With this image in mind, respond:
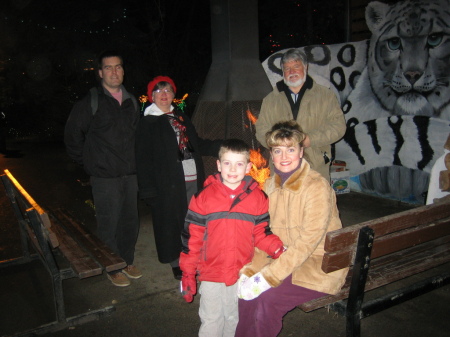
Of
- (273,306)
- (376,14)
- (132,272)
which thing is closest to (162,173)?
(132,272)

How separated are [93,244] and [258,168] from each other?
2.29m

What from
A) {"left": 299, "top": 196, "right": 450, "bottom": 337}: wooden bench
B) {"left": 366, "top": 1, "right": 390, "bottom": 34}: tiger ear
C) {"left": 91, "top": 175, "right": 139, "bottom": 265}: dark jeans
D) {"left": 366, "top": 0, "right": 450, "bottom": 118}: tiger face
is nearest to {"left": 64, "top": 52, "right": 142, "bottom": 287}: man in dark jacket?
{"left": 91, "top": 175, "right": 139, "bottom": 265}: dark jeans

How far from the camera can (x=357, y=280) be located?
2479 mm

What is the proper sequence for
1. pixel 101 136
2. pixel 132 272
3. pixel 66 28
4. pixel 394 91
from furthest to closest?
pixel 66 28, pixel 394 91, pixel 132 272, pixel 101 136

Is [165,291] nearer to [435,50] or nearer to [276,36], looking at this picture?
[435,50]

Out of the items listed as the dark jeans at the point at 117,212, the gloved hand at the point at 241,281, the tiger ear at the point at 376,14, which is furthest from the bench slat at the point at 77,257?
the tiger ear at the point at 376,14

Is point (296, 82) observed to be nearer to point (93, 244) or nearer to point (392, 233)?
point (392, 233)

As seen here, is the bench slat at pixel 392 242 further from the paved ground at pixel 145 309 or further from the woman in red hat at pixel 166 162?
the woman in red hat at pixel 166 162

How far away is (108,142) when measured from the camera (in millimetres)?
3537

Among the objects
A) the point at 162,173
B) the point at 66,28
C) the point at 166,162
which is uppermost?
the point at 66,28

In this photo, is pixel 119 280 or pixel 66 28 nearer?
pixel 119 280

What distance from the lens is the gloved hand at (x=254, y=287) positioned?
240cm

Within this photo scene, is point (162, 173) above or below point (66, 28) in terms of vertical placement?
below

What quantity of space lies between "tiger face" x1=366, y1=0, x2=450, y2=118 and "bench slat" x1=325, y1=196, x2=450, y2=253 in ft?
10.6
